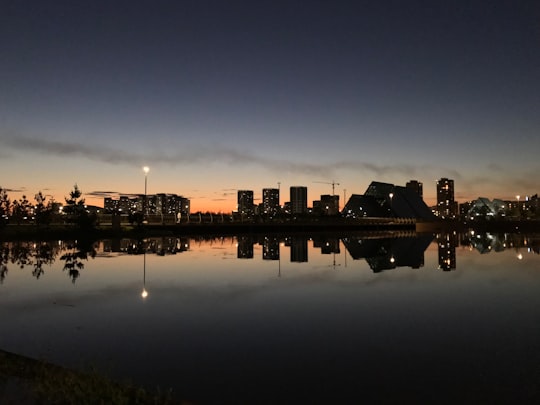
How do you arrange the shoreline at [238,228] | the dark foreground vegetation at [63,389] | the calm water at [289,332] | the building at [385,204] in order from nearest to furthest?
the dark foreground vegetation at [63,389] → the calm water at [289,332] → the shoreline at [238,228] → the building at [385,204]

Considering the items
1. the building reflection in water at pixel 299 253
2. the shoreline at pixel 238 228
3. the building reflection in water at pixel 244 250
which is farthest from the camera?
the shoreline at pixel 238 228

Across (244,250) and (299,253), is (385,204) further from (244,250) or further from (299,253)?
(299,253)

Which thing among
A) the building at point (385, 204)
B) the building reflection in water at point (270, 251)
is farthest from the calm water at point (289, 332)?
the building at point (385, 204)

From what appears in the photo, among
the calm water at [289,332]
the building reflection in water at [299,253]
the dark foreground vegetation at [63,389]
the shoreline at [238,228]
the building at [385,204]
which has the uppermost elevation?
the building at [385,204]

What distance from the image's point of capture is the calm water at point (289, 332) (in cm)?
788

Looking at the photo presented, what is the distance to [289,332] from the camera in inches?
455

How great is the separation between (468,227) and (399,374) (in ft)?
450

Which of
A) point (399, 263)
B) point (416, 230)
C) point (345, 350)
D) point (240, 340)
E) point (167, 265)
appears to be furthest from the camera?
point (416, 230)

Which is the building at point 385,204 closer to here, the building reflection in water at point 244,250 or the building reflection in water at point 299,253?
the building reflection in water at point 299,253

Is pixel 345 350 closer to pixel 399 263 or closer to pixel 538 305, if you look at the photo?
pixel 538 305

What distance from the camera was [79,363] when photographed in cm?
870

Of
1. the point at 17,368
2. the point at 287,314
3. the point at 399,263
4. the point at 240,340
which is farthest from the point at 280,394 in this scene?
the point at 399,263

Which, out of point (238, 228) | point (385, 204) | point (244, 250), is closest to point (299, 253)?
Answer: point (244, 250)

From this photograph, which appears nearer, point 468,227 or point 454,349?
point 454,349
